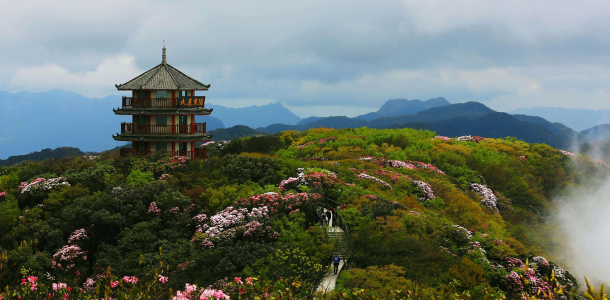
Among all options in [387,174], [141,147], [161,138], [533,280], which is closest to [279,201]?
[387,174]

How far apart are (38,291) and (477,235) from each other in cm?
2327

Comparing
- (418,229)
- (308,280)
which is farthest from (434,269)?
(308,280)

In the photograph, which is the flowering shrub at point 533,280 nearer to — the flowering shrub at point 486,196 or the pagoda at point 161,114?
the flowering shrub at point 486,196

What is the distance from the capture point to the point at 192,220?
2781 centimetres

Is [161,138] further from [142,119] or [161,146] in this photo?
[142,119]

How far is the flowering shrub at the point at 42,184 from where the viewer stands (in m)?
32.8

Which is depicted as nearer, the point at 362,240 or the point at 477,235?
the point at 362,240

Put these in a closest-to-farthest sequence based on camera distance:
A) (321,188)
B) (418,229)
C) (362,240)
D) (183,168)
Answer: (362,240) < (418,229) < (321,188) < (183,168)

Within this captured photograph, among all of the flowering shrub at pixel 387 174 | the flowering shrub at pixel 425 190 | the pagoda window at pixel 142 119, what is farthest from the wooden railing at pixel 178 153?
the flowering shrub at pixel 425 190

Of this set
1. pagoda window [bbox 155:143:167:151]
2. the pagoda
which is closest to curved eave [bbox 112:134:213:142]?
the pagoda

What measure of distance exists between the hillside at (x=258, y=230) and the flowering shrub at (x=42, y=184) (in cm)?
12

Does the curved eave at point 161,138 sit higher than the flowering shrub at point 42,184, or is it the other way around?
the curved eave at point 161,138

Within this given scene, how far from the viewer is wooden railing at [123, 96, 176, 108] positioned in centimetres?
4031

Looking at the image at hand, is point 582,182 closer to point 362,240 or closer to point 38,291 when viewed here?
point 362,240
